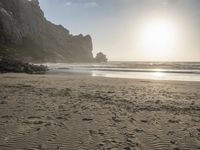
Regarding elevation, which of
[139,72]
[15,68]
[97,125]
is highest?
[15,68]

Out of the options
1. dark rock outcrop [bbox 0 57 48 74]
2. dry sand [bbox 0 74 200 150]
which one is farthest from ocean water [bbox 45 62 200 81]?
dry sand [bbox 0 74 200 150]

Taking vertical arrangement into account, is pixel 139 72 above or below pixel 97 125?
below

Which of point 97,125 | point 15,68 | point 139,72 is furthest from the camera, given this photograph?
point 139,72

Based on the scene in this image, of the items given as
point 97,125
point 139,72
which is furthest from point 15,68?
point 97,125

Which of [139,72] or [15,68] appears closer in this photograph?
[15,68]

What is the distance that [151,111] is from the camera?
12.3m

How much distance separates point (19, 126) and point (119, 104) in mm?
6249

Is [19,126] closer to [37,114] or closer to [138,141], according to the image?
[37,114]

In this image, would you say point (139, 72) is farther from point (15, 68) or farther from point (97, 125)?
point (97, 125)

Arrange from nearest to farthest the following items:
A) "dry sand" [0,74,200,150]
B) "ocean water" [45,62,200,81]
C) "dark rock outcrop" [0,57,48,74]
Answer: "dry sand" [0,74,200,150]
"ocean water" [45,62,200,81]
"dark rock outcrop" [0,57,48,74]

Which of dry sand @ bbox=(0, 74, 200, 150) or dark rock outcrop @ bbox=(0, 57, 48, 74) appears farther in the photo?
dark rock outcrop @ bbox=(0, 57, 48, 74)

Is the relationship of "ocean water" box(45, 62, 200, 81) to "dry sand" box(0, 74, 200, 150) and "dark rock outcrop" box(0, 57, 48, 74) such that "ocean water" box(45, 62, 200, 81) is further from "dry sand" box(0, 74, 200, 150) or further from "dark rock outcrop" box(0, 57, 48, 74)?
"dry sand" box(0, 74, 200, 150)

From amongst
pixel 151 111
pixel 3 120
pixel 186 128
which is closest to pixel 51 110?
pixel 3 120

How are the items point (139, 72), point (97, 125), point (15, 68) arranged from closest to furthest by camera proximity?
point (97, 125) → point (15, 68) → point (139, 72)
